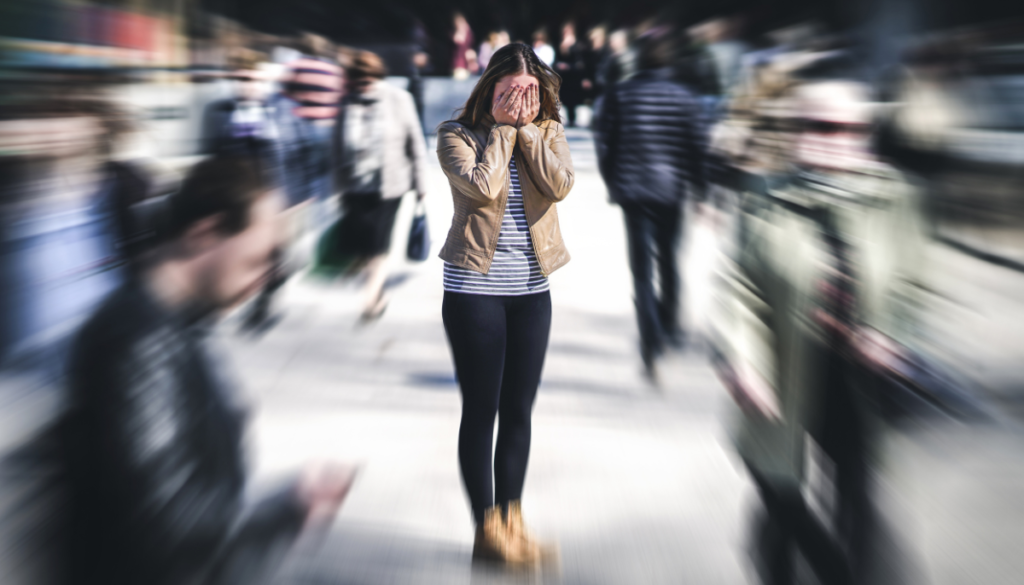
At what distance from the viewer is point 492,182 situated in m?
1.86

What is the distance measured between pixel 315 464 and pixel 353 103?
2598 mm

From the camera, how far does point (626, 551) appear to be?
224cm

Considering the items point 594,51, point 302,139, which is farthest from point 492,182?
point 594,51

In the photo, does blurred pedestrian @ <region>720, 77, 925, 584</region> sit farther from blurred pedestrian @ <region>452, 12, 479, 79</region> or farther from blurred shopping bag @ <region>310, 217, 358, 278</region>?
blurred pedestrian @ <region>452, 12, 479, 79</region>

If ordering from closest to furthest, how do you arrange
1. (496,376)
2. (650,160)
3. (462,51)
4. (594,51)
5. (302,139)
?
(496,376)
(650,160)
(302,139)
(594,51)
(462,51)

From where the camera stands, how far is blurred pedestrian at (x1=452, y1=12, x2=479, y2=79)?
352 inches

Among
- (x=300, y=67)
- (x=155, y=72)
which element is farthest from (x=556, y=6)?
(x=155, y=72)

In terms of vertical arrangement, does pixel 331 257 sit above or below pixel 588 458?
above

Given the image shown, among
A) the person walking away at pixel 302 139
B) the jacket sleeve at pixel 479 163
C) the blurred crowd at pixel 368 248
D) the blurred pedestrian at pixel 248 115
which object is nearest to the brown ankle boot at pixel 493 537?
the blurred crowd at pixel 368 248

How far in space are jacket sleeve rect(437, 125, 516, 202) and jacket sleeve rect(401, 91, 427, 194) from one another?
2684 millimetres

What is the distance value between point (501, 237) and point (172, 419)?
0.96 metres

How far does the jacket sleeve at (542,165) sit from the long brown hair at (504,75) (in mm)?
148

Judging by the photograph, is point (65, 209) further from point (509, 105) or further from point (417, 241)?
point (417, 241)

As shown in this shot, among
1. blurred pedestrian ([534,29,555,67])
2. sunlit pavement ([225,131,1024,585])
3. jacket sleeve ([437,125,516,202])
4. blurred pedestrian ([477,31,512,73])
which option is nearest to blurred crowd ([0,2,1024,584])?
sunlit pavement ([225,131,1024,585])
